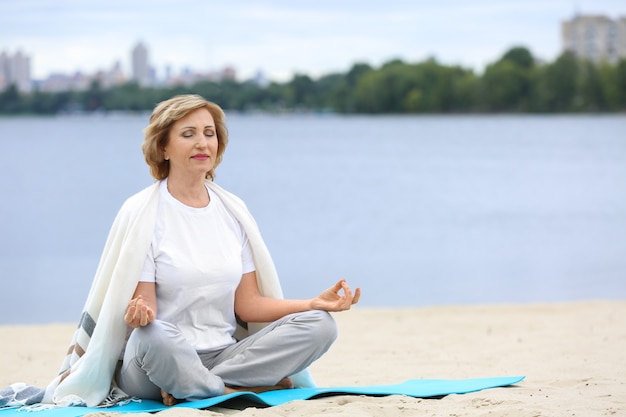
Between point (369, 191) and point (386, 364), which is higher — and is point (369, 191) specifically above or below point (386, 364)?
below

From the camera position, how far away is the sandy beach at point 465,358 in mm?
4508

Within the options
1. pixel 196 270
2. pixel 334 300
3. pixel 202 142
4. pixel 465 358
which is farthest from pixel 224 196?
pixel 465 358

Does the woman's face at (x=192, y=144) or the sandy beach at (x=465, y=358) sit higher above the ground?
the woman's face at (x=192, y=144)

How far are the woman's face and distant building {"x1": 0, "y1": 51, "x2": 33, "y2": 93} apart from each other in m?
81.4

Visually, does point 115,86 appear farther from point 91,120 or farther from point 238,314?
point 238,314

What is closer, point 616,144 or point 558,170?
point 558,170

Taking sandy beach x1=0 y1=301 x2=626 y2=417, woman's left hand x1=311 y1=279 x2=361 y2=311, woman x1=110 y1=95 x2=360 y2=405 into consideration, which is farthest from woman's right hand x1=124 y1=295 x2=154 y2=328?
woman's left hand x1=311 y1=279 x2=361 y2=311

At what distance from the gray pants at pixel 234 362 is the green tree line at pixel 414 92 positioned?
252ft

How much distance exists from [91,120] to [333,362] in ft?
392

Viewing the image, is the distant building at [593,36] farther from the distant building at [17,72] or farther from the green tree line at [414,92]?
the distant building at [17,72]

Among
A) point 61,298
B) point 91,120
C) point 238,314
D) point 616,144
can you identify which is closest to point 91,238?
point 61,298

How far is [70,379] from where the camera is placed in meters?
4.67

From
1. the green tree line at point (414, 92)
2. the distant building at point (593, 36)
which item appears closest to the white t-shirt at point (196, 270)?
the green tree line at point (414, 92)

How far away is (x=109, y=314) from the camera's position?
15.0 feet
